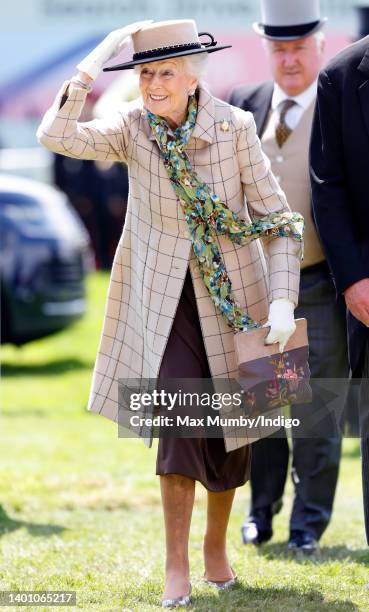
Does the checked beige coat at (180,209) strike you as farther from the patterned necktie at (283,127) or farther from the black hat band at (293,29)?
the black hat band at (293,29)

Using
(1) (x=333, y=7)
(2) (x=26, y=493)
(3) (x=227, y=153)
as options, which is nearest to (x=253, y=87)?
(3) (x=227, y=153)

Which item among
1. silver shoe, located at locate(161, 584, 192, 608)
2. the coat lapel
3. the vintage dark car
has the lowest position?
the vintage dark car

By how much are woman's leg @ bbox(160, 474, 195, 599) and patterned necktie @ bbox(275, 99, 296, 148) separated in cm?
172

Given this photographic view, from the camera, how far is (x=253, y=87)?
534 centimetres

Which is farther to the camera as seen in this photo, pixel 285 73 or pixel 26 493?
pixel 26 493

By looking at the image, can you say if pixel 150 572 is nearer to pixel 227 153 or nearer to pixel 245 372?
pixel 245 372

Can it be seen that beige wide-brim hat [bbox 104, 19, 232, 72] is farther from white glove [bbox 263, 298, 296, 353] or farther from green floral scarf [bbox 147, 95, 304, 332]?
white glove [bbox 263, 298, 296, 353]

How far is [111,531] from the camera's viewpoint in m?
5.54

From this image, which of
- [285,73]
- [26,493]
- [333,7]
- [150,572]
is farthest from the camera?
[333,7]

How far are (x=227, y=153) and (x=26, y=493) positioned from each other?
301 centimetres

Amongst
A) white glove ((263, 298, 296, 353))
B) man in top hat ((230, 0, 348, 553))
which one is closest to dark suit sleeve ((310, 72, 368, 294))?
white glove ((263, 298, 296, 353))

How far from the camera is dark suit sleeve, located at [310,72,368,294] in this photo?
4020 millimetres

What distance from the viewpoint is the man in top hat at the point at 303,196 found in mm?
5098

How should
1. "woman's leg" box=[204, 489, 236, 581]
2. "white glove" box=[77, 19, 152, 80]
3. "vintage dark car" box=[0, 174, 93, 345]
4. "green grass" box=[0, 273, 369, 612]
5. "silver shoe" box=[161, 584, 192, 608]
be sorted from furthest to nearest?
1. "vintage dark car" box=[0, 174, 93, 345]
2. "woman's leg" box=[204, 489, 236, 581]
3. "green grass" box=[0, 273, 369, 612]
4. "silver shoe" box=[161, 584, 192, 608]
5. "white glove" box=[77, 19, 152, 80]
